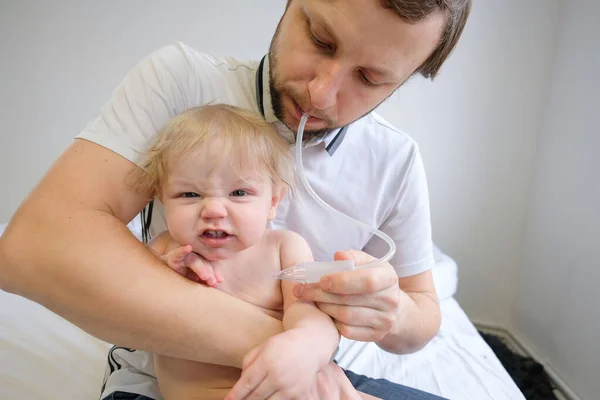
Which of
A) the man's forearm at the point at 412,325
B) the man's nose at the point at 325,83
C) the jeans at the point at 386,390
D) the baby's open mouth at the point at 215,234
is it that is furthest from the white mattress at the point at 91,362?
the man's nose at the point at 325,83

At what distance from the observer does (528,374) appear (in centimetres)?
186

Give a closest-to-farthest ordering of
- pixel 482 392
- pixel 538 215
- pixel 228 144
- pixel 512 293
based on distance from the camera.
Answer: pixel 228 144, pixel 482 392, pixel 538 215, pixel 512 293

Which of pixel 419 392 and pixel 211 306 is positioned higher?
pixel 211 306

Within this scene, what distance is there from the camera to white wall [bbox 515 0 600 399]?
5.41ft

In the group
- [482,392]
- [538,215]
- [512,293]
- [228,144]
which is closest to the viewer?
[228,144]

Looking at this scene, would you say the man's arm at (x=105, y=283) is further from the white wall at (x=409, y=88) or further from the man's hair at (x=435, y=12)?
the white wall at (x=409, y=88)

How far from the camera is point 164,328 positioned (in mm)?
644

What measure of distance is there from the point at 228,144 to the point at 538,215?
1788 mm

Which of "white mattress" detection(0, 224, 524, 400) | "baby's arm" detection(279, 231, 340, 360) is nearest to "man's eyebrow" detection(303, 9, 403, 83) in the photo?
"baby's arm" detection(279, 231, 340, 360)

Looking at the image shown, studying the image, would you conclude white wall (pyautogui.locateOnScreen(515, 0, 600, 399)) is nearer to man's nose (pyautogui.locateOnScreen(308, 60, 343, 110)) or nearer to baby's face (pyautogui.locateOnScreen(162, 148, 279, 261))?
man's nose (pyautogui.locateOnScreen(308, 60, 343, 110))

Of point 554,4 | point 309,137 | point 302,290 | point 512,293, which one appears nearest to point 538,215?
point 512,293

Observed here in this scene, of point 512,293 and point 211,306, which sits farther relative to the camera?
point 512,293

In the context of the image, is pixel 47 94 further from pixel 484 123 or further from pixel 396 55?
pixel 484 123

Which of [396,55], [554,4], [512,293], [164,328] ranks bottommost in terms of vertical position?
[512,293]
